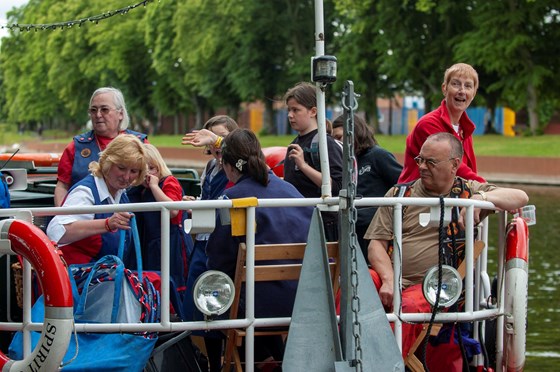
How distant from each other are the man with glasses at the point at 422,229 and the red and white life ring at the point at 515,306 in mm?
365

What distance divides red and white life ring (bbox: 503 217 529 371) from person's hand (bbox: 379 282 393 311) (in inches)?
32.5

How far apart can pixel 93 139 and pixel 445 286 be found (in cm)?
276

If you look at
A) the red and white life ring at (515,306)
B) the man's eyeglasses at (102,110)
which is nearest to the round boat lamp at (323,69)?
the red and white life ring at (515,306)

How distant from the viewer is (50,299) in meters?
5.55

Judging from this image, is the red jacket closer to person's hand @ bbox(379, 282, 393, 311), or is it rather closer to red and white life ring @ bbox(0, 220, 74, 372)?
person's hand @ bbox(379, 282, 393, 311)

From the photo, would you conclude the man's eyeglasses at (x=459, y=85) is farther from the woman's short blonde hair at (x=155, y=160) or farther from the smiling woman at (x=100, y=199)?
the smiling woman at (x=100, y=199)

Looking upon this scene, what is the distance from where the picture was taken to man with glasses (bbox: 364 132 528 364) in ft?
20.2

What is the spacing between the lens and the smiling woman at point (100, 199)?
6.09 meters

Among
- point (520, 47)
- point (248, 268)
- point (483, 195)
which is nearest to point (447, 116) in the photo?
point (483, 195)

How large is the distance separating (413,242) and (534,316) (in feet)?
22.2

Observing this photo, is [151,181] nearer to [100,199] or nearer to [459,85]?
[100,199]

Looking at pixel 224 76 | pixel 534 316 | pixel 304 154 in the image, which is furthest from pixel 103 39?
pixel 304 154

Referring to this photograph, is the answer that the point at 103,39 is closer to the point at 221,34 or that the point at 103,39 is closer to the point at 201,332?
the point at 221,34

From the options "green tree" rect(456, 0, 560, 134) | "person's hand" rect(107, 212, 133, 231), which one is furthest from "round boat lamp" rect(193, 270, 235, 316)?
"green tree" rect(456, 0, 560, 134)
